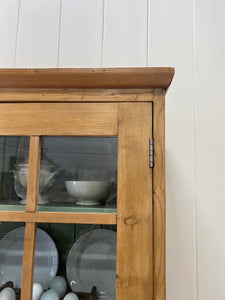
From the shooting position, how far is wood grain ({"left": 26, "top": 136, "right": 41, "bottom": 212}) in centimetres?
58

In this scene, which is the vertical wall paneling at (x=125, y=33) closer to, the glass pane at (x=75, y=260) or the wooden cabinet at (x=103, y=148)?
the wooden cabinet at (x=103, y=148)

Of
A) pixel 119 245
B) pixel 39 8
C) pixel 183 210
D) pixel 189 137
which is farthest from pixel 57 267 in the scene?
pixel 39 8

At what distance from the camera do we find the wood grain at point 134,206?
54cm

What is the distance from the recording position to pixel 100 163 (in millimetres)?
590

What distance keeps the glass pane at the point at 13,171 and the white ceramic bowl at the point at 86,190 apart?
11 cm

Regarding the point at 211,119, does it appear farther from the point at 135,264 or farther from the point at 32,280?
the point at 32,280

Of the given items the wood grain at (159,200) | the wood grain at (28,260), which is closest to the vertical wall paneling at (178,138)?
the wood grain at (159,200)

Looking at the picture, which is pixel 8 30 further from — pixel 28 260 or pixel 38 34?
pixel 28 260

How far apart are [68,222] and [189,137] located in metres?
0.51

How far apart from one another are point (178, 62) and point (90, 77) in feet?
1.54

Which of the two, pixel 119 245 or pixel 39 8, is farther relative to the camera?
pixel 39 8

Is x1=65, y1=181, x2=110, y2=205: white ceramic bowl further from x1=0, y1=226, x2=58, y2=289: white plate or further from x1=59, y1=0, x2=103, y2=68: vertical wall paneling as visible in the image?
x1=59, y1=0, x2=103, y2=68: vertical wall paneling

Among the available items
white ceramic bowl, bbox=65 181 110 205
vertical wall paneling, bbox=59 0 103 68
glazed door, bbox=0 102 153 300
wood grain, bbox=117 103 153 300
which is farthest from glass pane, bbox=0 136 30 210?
vertical wall paneling, bbox=59 0 103 68

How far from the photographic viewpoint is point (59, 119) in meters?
0.59
